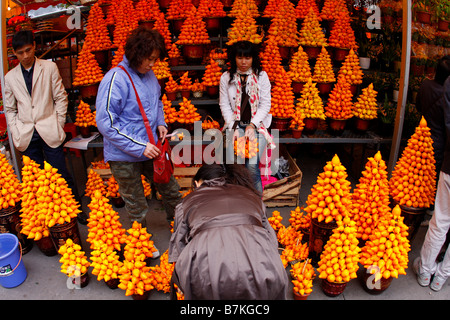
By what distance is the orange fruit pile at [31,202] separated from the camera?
9.73 feet

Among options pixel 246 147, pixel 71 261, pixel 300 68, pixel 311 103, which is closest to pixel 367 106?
pixel 311 103

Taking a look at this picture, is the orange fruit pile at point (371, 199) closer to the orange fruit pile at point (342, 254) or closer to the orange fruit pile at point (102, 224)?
the orange fruit pile at point (342, 254)

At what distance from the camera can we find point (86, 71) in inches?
166

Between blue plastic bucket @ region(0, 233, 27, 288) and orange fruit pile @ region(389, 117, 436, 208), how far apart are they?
362cm

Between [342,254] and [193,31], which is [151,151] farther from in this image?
[193,31]

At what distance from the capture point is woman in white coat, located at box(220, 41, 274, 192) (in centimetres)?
356

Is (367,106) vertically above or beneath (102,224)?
above

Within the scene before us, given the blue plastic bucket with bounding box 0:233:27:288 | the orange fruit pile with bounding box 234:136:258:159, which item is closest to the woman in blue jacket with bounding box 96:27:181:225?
the orange fruit pile with bounding box 234:136:258:159

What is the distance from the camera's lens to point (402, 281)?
2965 millimetres

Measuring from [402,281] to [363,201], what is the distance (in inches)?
32.7

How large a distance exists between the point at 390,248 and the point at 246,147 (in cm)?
169

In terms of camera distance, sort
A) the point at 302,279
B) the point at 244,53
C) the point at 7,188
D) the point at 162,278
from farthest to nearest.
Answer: the point at 244,53 → the point at 7,188 → the point at 162,278 → the point at 302,279

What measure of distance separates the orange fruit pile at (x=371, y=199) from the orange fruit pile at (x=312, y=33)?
2.31 meters

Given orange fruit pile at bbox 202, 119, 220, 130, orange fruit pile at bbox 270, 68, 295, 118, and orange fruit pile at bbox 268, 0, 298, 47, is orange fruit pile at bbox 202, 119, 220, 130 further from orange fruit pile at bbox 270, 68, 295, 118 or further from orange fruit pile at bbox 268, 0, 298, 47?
orange fruit pile at bbox 268, 0, 298, 47
